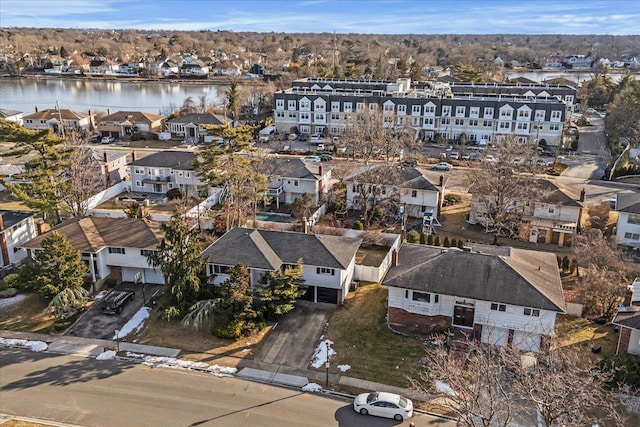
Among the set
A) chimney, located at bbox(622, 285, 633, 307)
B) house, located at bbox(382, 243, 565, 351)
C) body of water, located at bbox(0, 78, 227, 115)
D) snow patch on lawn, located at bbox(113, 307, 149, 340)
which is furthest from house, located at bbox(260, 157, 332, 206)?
body of water, located at bbox(0, 78, 227, 115)

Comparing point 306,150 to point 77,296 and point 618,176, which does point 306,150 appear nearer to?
point 618,176

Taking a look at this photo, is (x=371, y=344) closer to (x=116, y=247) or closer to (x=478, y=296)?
(x=478, y=296)

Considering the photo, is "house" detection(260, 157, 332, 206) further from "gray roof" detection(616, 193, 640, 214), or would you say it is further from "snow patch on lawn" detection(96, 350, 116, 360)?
"gray roof" detection(616, 193, 640, 214)

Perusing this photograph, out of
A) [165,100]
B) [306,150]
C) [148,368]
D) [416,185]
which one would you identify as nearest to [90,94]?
[165,100]

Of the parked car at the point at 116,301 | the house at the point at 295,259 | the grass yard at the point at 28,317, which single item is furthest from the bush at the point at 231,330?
the grass yard at the point at 28,317

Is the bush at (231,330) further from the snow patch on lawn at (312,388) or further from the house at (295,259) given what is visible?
the snow patch on lawn at (312,388)
